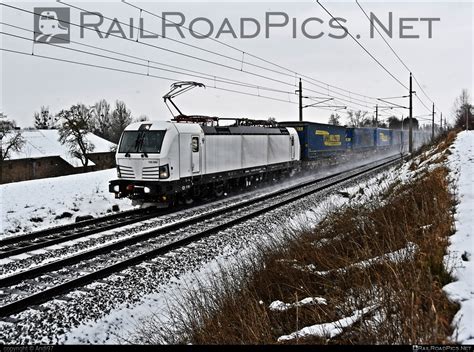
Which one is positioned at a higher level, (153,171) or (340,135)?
(340,135)

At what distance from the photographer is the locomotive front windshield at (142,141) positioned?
43.9ft

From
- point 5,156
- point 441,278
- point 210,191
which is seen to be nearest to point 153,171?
point 210,191

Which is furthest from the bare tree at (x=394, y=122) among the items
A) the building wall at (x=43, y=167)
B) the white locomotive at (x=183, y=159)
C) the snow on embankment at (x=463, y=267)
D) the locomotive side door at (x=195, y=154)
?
the snow on embankment at (x=463, y=267)

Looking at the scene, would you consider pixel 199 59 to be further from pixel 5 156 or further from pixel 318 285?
pixel 5 156

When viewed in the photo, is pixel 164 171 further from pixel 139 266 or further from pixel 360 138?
pixel 360 138

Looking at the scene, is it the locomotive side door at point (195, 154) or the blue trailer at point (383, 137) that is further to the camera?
the blue trailer at point (383, 137)

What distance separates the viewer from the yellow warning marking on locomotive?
91.1 ft

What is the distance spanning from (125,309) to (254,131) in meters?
Answer: 14.1

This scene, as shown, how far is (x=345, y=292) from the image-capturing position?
4285 mm

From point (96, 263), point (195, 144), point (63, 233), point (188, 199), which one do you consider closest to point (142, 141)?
point (195, 144)

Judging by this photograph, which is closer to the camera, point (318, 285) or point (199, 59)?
point (318, 285)

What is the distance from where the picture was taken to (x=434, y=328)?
2814 millimetres

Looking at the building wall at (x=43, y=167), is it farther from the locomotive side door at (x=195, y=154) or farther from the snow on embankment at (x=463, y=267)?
the snow on embankment at (x=463, y=267)

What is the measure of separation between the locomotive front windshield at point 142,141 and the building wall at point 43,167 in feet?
109
